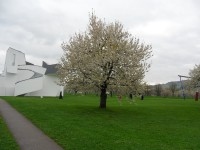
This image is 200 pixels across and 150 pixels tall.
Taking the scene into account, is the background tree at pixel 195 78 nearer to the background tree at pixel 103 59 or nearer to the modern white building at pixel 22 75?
the background tree at pixel 103 59

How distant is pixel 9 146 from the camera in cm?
1188

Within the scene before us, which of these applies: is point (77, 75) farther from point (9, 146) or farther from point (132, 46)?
point (9, 146)

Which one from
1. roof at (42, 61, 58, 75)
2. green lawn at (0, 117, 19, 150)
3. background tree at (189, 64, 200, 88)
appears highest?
roof at (42, 61, 58, 75)

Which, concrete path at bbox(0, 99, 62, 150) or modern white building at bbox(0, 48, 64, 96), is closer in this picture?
concrete path at bbox(0, 99, 62, 150)

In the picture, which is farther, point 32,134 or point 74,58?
point 74,58

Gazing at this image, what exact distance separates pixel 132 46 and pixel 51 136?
17.0m

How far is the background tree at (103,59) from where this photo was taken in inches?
1108

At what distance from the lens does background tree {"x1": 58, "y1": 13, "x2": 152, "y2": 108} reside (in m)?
28.1

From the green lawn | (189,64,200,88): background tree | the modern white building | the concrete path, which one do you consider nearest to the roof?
the modern white building

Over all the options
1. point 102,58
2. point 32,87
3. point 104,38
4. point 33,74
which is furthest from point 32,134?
point 33,74

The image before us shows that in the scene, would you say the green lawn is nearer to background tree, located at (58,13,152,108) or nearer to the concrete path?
the concrete path

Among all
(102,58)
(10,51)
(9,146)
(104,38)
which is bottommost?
(9,146)

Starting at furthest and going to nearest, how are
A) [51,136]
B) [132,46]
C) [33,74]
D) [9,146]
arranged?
[33,74]
[132,46]
[51,136]
[9,146]

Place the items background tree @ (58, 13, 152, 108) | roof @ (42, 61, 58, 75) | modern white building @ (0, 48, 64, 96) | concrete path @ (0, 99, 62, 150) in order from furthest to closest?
modern white building @ (0, 48, 64, 96), roof @ (42, 61, 58, 75), background tree @ (58, 13, 152, 108), concrete path @ (0, 99, 62, 150)
